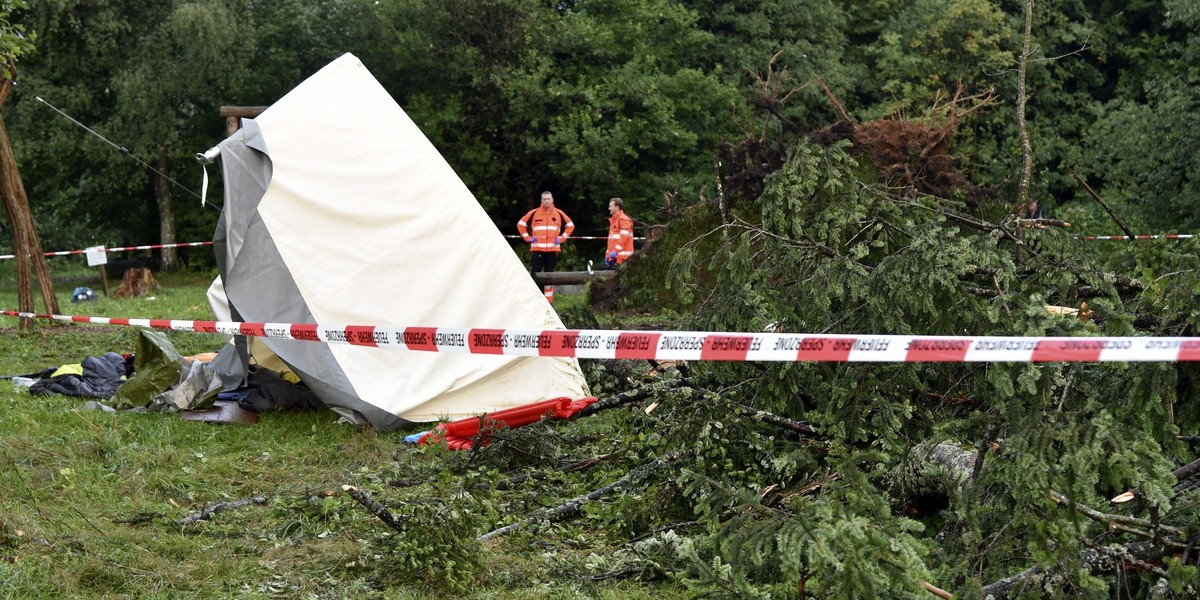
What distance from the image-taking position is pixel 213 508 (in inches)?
206

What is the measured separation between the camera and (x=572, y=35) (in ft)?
80.3

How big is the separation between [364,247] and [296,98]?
1.14 m

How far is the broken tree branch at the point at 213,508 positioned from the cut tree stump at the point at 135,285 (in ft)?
47.8

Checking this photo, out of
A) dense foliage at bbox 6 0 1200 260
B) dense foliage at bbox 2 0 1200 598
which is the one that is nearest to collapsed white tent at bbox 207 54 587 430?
dense foliage at bbox 2 0 1200 598

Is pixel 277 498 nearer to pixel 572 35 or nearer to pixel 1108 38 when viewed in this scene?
pixel 572 35

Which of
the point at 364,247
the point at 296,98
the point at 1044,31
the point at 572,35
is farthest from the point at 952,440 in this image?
the point at 1044,31

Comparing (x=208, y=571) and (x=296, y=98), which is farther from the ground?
(x=296, y=98)

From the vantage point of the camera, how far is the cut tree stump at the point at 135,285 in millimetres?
18906

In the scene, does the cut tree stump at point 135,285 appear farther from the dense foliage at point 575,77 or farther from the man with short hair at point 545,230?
the man with short hair at point 545,230

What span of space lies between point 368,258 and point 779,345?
3.75 m

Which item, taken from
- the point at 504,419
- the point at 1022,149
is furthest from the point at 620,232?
the point at 1022,149

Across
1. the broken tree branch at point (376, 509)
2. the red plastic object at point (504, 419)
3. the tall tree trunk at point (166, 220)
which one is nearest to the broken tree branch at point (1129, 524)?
the broken tree branch at point (376, 509)

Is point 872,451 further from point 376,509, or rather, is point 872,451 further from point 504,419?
point 504,419

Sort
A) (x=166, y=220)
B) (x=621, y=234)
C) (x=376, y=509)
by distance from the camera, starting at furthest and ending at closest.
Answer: (x=166, y=220) → (x=621, y=234) → (x=376, y=509)
